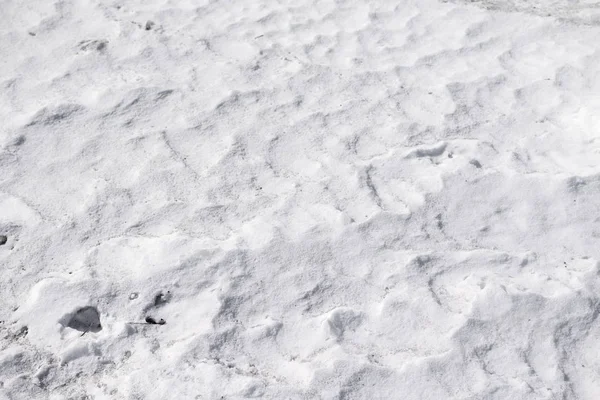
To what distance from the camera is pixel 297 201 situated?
9.78ft

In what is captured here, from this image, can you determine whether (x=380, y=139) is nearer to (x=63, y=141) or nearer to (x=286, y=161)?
(x=286, y=161)

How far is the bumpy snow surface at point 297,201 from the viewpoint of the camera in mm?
2398

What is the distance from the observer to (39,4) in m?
4.15

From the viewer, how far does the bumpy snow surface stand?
94.4 inches

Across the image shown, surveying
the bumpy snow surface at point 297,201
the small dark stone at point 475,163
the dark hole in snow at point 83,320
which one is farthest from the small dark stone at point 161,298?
the small dark stone at point 475,163

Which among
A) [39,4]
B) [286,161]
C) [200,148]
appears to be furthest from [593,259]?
[39,4]

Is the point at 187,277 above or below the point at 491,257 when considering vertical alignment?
above

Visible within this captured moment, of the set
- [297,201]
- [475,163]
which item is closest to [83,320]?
[297,201]

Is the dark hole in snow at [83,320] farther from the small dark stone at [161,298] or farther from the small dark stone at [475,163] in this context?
the small dark stone at [475,163]

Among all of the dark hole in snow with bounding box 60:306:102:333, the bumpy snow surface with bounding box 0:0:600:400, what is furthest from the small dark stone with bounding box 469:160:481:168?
the dark hole in snow with bounding box 60:306:102:333

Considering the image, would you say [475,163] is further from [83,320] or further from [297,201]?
[83,320]

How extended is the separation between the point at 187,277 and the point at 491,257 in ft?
3.55

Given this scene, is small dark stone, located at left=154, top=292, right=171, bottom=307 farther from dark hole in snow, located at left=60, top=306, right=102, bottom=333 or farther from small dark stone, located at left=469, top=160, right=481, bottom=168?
small dark stone, located at left=469, top=160, right=481, bottom=168

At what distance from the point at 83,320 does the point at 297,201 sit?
0.93 m
